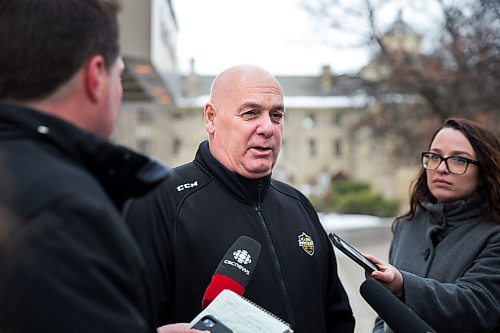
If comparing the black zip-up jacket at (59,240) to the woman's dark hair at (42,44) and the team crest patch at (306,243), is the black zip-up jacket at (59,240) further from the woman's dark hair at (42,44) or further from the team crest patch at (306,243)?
the team crest patch at (306,243)

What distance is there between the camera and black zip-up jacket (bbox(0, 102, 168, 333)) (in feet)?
4.07

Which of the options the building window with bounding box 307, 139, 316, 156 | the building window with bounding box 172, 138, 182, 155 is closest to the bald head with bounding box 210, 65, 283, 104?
the building window with bounding box 172, 138, 182, 155

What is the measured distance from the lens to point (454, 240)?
3.12m

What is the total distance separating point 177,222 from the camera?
268cm

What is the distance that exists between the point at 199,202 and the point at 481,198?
1500 millimetres

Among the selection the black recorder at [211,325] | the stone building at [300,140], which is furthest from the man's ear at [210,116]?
the stone building at [300,140]

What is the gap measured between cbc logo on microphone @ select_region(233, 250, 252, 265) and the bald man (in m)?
0.28

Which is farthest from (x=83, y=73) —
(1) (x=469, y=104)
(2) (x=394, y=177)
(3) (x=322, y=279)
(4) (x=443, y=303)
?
(2) (x=394, y=177)

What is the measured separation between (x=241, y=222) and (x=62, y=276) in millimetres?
1556

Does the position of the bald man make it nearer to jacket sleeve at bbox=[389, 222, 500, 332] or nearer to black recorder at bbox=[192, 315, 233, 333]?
jacket sleeve at bbox=[389, 222, 500, 332]

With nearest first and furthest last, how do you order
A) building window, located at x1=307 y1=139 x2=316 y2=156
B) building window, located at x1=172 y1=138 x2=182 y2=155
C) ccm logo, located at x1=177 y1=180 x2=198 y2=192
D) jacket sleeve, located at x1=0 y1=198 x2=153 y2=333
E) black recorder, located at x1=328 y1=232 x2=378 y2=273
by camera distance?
jacket sleeve, located at x1=0 y1=198 x2=153 y2=333 → black recorder, located at x1=328 y1=232 x2=378 y2=273 → ccm logo, located at x1=177 y1=180 x2=198 y2=192 → building window, located at x1=172 y1=138 x2=182 y2=155 → building window, located at x1=307 y1=139 x2=316 y2=156

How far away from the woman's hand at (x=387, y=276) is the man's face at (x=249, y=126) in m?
0.66

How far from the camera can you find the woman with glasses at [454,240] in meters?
2.84

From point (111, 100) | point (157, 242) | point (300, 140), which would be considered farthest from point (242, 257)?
point (300, 140)
